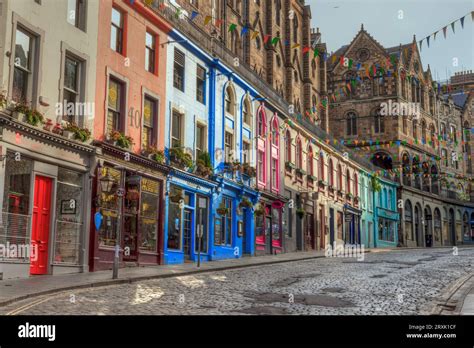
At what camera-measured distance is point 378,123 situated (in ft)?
203

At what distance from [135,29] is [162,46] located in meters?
Answer: 1.73

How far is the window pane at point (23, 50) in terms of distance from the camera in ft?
53.1

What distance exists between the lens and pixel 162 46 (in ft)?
76.3

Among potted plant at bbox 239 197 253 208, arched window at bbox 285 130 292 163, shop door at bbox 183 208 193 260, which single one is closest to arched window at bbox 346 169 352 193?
arched window at bbox 285 130 292 163

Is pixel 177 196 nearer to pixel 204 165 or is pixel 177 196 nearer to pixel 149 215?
pixel 149 215

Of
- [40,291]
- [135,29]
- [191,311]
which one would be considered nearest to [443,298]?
[191,311]

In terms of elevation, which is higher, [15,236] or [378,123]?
[378,123]

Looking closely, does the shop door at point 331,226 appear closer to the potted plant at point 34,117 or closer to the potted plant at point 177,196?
the potted plant at point 177,196

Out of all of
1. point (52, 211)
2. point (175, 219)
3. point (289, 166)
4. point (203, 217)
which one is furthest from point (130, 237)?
point (289, 166)

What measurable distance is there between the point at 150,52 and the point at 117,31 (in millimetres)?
2189

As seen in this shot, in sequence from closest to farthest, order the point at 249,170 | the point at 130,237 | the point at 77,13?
the point at 77,13 → the point at 130,237 → the point at 249,170

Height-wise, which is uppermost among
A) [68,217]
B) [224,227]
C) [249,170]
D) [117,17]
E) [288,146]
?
[117,17]

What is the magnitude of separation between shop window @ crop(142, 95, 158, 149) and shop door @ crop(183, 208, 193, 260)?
368 centimetres

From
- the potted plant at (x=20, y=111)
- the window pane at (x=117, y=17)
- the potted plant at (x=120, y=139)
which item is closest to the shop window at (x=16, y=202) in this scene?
the potted plant at (x=20, y=111)
